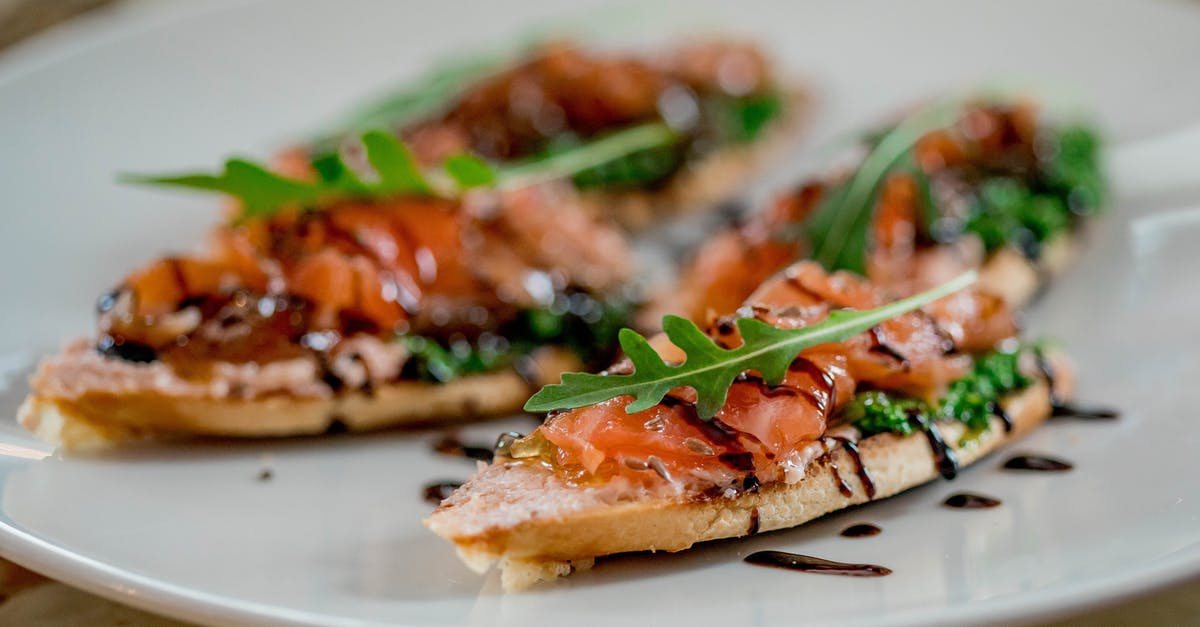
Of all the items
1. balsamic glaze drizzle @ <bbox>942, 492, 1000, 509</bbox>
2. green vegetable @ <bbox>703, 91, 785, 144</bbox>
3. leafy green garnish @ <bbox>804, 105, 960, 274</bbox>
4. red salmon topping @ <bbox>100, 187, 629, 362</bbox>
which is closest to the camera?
balsamic glaze drizzle @ <bbox>942, 492, 1000, 509</bbox>

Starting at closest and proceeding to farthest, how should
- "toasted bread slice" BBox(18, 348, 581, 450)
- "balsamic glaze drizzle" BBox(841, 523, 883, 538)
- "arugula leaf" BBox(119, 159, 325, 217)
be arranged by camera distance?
1. "balsamic glaze drizzle" BBox(841, 523, 883, 538)
2. "toasted bread slice" BBox(18, 348, 581, 450)
3. "arugula leaf" BBox(119, 159, 325, 217)

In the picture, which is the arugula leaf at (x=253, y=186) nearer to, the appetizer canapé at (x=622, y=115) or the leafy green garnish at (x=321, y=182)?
the leafy green garnish at (x=321, y=182)

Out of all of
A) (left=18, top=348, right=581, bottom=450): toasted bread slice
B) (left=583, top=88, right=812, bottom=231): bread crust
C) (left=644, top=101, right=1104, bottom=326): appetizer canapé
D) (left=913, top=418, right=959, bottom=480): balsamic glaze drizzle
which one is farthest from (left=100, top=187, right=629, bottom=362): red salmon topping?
(left=913, top=418, right=959, bottom=480): balsamic glaze drizzle

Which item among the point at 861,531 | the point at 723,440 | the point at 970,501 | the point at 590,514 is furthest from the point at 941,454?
the point at 590,514

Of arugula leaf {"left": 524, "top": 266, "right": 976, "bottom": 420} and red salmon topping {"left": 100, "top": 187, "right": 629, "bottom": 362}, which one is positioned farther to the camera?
red salmon topping {"left": 100, "top": 187, "right": 629, "bottom": 362}

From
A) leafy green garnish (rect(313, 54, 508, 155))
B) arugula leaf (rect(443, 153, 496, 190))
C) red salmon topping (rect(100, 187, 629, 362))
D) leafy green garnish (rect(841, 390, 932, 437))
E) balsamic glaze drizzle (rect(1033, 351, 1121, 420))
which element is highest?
leafy green garnish (rect(313, 54, 508, 155))

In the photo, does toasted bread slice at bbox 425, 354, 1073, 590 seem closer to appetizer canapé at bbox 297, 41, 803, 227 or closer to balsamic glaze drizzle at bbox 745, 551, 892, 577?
balsamic glaze drizzle at bbox 745, 551, 892, 577

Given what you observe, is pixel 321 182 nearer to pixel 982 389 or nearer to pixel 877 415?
pixel 877 415

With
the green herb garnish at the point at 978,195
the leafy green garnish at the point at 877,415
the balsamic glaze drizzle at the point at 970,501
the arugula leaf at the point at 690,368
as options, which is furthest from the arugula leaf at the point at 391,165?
the balsamic glaze drizzle at the point at 970,501

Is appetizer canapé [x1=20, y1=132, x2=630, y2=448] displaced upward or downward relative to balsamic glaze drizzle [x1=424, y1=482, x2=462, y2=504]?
upward
